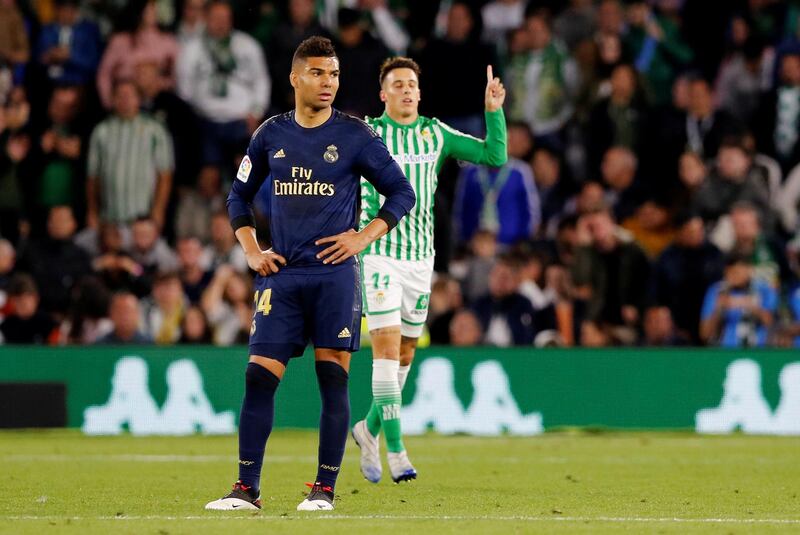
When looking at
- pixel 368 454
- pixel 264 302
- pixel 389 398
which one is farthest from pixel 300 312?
pixel 368 454

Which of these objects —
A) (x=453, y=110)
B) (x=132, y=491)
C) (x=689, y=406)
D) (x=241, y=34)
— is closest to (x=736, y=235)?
(x=689, y=406)

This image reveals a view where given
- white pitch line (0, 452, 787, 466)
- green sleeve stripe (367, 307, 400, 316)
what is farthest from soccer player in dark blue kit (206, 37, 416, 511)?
white pitch line (0, 452, 787, 466)

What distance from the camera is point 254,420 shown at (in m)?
7.66

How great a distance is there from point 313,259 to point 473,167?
9896 mm

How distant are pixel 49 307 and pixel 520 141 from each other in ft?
17.8

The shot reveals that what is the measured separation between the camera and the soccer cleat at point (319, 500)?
7754 mm

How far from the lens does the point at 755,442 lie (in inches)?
539

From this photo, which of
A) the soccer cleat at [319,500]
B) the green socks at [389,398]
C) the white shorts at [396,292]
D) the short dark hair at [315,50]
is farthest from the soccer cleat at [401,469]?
the short dark hair at [315,50]

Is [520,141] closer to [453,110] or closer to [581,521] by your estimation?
[453,110]

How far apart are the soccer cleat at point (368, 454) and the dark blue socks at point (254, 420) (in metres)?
2.00

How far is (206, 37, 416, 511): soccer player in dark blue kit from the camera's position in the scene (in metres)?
7.72

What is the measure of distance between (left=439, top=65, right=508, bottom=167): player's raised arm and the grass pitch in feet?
6.88

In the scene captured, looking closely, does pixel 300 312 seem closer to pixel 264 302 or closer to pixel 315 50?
pixel 264 302

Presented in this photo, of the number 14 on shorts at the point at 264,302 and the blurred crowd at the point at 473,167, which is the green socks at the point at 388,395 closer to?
the number 14 on shorts at the point at 264,302
